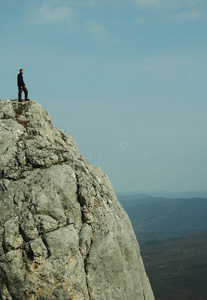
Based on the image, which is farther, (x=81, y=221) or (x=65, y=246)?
(x=81, y=221)

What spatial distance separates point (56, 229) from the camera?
16922mm

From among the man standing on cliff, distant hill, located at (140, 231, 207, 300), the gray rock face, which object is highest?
the man standing on cliff

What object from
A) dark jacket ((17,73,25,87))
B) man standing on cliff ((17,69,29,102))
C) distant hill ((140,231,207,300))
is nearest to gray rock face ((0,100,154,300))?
man standing on cliff ((17,69,29,102))

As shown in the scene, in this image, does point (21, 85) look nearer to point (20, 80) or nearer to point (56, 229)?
point (20, 80)

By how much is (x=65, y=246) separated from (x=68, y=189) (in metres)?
3.10

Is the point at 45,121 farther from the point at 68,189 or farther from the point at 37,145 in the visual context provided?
the point at 68,189

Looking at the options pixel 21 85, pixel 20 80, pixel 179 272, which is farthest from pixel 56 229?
pixel 179 272

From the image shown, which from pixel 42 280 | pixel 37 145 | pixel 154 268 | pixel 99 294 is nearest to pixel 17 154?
pixel 37 145

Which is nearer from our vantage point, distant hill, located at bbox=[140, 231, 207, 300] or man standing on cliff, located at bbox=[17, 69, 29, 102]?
man standing on cliff, located at bbox=[17, 69, 29, 102]

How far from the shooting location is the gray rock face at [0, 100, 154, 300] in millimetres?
15922

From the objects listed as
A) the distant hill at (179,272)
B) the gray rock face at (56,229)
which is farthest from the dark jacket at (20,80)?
the distant hill at (179,272)

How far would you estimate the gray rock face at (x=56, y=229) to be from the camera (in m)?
15.9

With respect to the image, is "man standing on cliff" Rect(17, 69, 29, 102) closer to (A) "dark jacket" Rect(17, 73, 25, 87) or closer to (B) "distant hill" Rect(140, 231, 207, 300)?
(A) "dark jacket" Rect(17, 73, 25, 87)

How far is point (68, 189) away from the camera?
18250 millimetres
